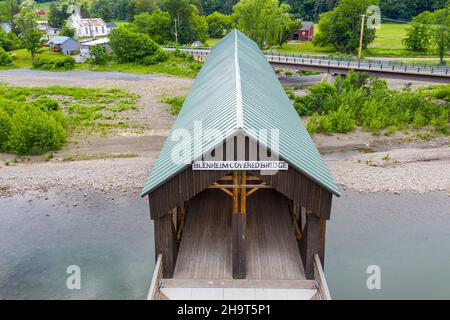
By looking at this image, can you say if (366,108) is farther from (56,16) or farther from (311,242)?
(56,16)

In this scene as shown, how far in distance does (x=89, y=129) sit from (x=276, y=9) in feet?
140

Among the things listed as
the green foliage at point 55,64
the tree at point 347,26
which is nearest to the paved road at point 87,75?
the green foliage at point 55,64

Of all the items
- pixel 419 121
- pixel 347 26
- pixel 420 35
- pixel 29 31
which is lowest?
pixel 419 121

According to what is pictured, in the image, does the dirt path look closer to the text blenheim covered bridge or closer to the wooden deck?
the wooden deck

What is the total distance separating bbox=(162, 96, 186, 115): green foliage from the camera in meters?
42.7

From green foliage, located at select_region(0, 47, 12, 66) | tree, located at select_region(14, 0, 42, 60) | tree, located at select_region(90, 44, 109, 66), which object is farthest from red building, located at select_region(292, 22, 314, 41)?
green foliage, located at select_region(0, 47, 12, 66)

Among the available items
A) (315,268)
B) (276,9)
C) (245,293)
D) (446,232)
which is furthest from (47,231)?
(276,9)

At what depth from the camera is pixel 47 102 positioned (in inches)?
1658

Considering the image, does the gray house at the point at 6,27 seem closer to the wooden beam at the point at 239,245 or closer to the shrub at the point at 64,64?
the shrub at the point at 64,64

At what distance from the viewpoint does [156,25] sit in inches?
3063

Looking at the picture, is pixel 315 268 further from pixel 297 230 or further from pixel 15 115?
pixel 15 115

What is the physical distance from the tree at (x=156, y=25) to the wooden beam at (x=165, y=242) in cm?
6905

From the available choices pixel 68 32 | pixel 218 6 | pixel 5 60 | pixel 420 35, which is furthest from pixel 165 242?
pixel 218 6

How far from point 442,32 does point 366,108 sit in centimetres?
2648
